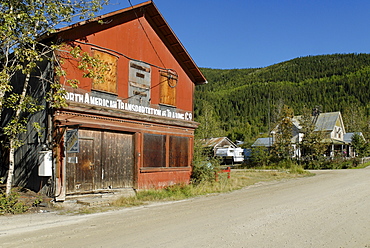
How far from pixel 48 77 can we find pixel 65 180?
3.69 meters

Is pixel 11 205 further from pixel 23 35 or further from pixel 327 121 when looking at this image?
pixel 327 121

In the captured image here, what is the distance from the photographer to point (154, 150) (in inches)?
644

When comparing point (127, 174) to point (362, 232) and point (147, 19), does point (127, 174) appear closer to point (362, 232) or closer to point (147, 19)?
point (147, 19)

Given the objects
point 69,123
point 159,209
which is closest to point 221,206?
point 159,209

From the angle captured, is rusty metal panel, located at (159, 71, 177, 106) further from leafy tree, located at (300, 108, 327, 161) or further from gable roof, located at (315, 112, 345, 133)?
gable roof, located at (315, 112, 345, 133)

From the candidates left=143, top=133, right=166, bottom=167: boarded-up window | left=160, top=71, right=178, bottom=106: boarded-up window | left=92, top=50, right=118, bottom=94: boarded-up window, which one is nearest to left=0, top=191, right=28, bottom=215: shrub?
left=92, top=50, right=118, bottom=94: boarded-up window

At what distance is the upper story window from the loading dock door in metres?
1.70

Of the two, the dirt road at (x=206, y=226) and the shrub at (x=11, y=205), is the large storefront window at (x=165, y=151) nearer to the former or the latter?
the dirt road at (x=206, y=226)

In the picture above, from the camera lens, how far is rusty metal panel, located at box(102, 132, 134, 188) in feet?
46.4

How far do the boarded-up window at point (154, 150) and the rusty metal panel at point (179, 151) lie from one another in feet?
2.02

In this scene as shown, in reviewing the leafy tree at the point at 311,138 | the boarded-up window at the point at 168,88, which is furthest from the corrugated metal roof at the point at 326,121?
the boarded-up window at the point at 168,88

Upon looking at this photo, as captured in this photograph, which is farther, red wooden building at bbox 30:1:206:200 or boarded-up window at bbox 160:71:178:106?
boarded-up window at bbox 160:71:178:106

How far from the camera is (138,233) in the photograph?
8.02 meters

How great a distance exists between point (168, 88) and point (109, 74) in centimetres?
381
